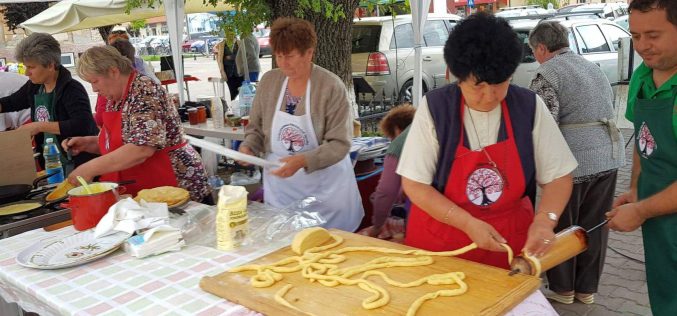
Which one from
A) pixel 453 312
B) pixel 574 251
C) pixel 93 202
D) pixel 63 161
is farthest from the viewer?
pixel 63 161

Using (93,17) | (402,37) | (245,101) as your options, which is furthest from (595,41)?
(93,17)

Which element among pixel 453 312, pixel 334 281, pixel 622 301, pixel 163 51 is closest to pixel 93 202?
pixel 334 281

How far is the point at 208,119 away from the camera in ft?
18.5

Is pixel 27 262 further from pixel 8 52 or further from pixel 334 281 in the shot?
pixel 8 52

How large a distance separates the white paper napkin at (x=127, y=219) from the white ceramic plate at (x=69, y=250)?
23 millimetres

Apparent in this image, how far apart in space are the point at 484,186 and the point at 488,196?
4cm

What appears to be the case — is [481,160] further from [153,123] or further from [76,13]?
[76,13]

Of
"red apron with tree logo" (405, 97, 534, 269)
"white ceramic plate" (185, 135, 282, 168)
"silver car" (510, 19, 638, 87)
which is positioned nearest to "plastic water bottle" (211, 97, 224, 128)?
"white ceramic plate" (185, 135, 282, 168)

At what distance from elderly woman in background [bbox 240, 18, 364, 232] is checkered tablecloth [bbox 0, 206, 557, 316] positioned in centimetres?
74

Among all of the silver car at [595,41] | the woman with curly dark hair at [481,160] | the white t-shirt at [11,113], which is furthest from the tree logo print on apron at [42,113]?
the silver car at [595,41]

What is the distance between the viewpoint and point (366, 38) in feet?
30.0

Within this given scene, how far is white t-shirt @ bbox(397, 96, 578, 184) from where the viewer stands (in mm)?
1779

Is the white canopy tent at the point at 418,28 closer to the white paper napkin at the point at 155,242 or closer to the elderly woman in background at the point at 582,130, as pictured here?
the elderly woman in background at the point at 582,130

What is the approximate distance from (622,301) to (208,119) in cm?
396
